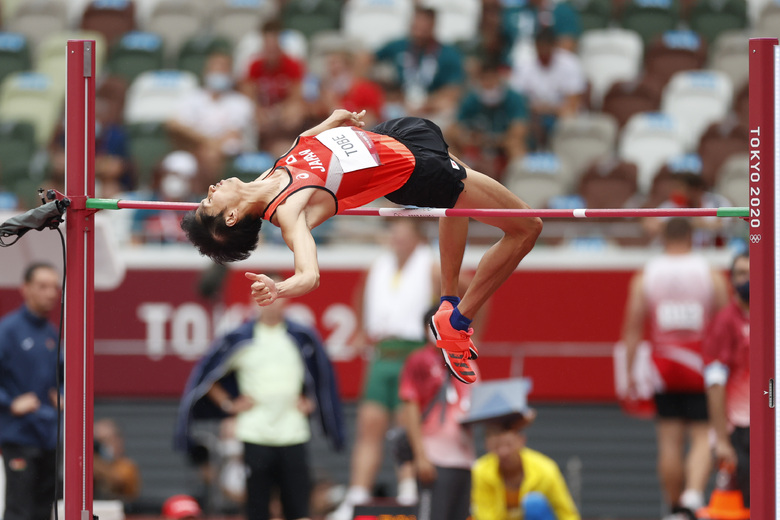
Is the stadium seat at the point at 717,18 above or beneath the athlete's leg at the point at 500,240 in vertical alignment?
above

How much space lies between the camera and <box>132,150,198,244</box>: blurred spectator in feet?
34.3

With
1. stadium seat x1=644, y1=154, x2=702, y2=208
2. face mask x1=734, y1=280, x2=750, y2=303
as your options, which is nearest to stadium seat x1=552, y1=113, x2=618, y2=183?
stadium seat x1=644, y1=154, x2=702, y2=208

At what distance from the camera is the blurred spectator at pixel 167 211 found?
1045cm

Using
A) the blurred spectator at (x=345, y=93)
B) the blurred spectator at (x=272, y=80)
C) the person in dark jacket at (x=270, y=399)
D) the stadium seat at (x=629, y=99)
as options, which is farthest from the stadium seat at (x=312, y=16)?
the person in dark jacket at (x=270, y=399)

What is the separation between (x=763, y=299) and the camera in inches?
195

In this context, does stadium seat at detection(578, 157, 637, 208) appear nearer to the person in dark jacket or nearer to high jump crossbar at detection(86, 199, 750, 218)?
the person in dark jacket

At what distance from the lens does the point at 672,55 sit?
12.4 meters

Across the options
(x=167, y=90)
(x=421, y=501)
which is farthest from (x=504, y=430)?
(x=167, y=90)

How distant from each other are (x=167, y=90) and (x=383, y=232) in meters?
3.49

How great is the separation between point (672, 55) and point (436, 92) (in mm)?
2549

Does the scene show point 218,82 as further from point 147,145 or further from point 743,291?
point 743,291

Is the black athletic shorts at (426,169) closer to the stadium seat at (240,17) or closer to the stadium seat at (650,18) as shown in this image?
the stadium seat at (650,18)

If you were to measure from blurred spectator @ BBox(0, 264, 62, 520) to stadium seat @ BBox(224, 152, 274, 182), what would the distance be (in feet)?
10.7

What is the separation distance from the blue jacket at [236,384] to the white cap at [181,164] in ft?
10.6
